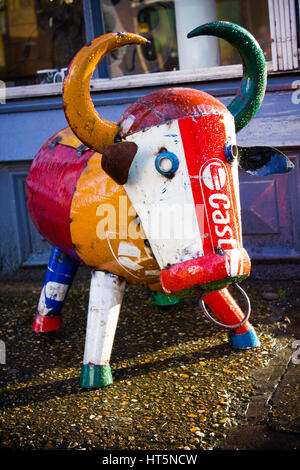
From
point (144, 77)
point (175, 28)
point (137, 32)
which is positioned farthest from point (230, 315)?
point (137, 32)

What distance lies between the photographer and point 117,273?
2.49 metres

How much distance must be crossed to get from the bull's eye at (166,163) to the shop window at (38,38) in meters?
2.74

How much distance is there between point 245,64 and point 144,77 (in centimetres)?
200

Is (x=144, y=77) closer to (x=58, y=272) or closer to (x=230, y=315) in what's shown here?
(x=58, y=272)

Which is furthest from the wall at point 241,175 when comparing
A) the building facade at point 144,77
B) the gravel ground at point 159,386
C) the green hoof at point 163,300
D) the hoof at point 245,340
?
the hoof at point 245,340

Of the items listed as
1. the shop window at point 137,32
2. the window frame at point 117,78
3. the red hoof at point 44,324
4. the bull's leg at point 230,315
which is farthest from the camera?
the window frame at point 117,78

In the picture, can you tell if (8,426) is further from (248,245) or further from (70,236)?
(248,245)

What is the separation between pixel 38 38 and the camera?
4.74 meters

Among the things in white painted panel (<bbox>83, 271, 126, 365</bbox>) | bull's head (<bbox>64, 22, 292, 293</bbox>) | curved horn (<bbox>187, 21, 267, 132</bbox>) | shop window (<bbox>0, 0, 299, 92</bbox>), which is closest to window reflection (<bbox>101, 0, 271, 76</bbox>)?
shop window (<bbox>0, 0, 299, 92</bbox>)

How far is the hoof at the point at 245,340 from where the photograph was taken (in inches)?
111

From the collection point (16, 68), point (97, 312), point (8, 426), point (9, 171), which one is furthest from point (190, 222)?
point (16, 68)

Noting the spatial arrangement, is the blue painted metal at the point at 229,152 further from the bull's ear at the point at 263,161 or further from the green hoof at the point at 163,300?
the green hoof at the point at 163,300

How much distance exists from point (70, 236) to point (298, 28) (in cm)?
246
